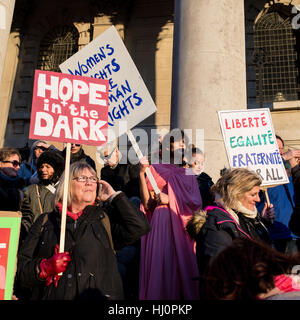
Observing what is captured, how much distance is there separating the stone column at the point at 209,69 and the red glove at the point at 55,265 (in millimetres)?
3787

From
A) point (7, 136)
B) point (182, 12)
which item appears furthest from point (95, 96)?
point (7, 136)

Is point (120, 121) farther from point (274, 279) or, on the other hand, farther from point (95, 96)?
point (274, 279)

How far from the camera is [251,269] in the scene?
Answer: 1.49m

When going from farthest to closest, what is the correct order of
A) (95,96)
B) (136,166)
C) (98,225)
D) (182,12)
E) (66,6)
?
1. (66,6)
2. (182,12)
3. (136,166)
4. (95,96)
5. (98,225)

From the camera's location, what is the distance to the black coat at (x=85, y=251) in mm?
2643

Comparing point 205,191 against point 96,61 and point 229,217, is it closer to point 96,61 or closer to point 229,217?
point 229,217

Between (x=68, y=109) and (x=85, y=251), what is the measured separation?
Answer: 1313 mm

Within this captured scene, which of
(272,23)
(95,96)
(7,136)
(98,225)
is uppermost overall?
(272,23)

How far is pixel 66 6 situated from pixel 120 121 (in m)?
11.1

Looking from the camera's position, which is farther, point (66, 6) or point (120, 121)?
point (66, 6)

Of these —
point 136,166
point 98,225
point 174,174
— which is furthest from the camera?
point 136,166

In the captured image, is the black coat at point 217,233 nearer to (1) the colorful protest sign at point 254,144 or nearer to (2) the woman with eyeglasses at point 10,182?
(1) the colorful protest sign at point 254,144

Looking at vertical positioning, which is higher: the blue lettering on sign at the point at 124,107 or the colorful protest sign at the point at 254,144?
the blue lettering on sign at the point at 124,107

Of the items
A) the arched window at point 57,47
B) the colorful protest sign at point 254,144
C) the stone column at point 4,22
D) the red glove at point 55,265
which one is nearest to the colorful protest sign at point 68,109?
the red glove at point 55,265
